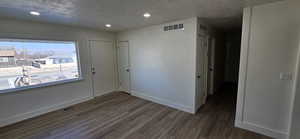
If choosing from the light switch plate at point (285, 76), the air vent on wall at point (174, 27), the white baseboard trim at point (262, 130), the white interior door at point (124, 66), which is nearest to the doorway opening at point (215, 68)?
the air vent on wall at point (174, 27)

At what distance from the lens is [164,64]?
3.57 m

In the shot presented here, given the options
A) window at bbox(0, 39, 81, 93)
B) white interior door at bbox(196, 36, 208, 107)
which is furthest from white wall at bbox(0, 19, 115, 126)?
white interior door at bbox(196, 36, 208, 107)

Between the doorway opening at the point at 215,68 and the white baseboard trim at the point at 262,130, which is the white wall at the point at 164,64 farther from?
the white baseboard trim at the point at 262,130

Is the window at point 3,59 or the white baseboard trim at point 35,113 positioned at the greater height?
the window at point 3,59

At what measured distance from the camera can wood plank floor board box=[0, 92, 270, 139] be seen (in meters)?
2.38

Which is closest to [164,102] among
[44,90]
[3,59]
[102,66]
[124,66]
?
[124,66]

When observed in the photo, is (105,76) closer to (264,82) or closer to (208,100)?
(208,100)

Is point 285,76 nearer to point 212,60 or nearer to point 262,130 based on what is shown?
point 262,130

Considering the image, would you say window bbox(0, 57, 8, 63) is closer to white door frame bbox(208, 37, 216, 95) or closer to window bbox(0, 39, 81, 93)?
window bbox(0, 39, 81, 93)

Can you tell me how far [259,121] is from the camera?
2.32m

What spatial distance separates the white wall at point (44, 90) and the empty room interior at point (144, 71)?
0.02 meters

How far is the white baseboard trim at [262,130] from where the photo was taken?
215 centimetres

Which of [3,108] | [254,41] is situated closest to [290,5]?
[254,41]

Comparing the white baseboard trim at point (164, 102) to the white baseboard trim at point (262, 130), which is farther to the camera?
the white baseboard trim at point (164, 102)
